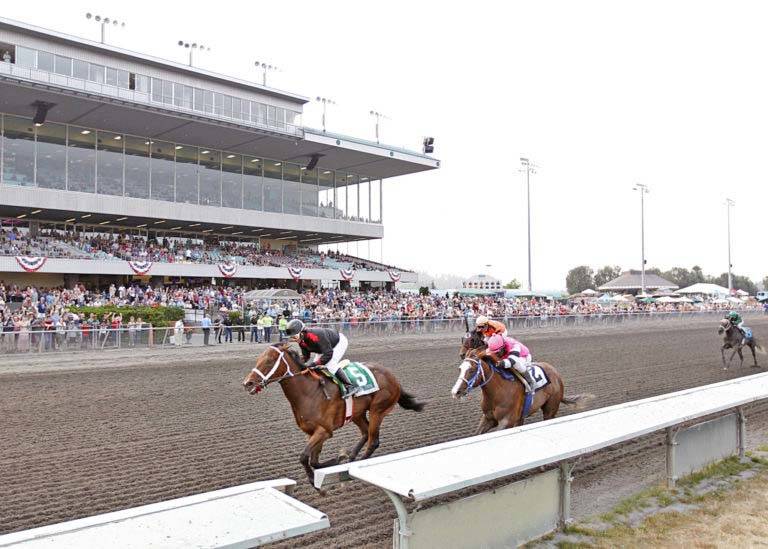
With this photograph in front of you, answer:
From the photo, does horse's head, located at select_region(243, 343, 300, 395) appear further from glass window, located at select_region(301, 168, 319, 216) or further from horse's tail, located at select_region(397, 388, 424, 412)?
glass window, located at select_region(301, 168, 319, 216)

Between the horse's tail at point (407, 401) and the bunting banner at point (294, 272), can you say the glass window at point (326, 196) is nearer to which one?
the bunting banner at point (294, 272)

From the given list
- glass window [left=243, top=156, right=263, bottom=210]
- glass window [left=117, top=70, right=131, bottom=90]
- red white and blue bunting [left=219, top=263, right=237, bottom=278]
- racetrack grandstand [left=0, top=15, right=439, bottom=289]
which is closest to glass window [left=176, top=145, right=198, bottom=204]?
racetrack grandstand [left=0, top=15, right=439, bottom=289]

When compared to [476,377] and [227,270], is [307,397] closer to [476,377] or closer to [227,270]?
[476,377]

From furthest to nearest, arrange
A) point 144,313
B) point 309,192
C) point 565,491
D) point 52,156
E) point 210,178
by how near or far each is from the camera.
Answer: point 309,192 → point 210,178 → point 52,156 → point 144,313 → point 565,491

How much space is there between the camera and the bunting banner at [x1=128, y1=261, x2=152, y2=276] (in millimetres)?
34200

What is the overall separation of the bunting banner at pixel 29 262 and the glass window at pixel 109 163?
6.64 metres

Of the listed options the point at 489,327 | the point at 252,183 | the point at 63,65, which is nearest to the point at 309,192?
the point at 252,183

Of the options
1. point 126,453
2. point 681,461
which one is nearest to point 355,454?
point 126,453

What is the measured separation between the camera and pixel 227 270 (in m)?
39.1

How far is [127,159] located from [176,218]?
14.4 ft

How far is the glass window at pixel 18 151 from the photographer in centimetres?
3341

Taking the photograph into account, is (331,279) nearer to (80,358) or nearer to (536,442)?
(80,358)

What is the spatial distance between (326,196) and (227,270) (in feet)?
42.1

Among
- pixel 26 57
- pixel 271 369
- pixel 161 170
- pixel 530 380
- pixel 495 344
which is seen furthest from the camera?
pixel 161 170
